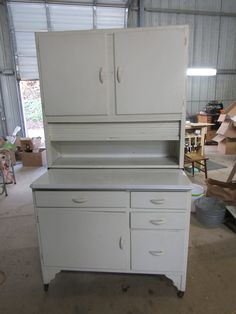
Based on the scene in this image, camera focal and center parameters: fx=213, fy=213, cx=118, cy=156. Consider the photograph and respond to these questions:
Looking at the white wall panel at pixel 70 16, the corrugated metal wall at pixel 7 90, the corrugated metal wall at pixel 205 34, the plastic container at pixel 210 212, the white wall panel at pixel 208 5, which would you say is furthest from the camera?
the white wall panel at pixel 208 5

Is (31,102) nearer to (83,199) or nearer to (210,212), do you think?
(83,199)

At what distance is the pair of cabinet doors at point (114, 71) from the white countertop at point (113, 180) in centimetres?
44

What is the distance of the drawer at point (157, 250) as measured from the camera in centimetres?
139

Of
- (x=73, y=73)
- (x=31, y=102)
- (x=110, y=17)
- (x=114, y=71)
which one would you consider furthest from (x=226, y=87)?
(x=73, y=73)

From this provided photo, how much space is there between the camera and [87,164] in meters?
1.71

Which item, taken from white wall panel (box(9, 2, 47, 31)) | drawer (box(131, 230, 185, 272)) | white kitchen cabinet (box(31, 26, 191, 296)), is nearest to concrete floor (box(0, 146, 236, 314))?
white kitchen cabinet (box(31, 26, 191, 296))

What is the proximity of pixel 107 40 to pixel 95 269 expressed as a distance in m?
1.58

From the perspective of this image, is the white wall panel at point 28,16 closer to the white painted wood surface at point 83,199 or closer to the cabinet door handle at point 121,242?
the white painted wood surface at point 83,199

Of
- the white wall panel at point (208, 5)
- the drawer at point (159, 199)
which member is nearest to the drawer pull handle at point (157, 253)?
the drawer at point (159, 199)

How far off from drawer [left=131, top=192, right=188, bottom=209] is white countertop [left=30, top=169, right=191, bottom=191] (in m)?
0.04

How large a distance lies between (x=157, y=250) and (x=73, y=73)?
134 centimetres

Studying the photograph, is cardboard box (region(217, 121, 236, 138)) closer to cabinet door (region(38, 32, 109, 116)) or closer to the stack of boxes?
the stack of boxes

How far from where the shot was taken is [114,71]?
147 centimetres

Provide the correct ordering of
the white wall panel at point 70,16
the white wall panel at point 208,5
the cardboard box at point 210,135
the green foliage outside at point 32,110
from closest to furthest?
the white wall panel at point 70,16 → the green foliage outside at point 32,110 → the white wall panel at point 208,5 → the cardboard box at point 210,135
